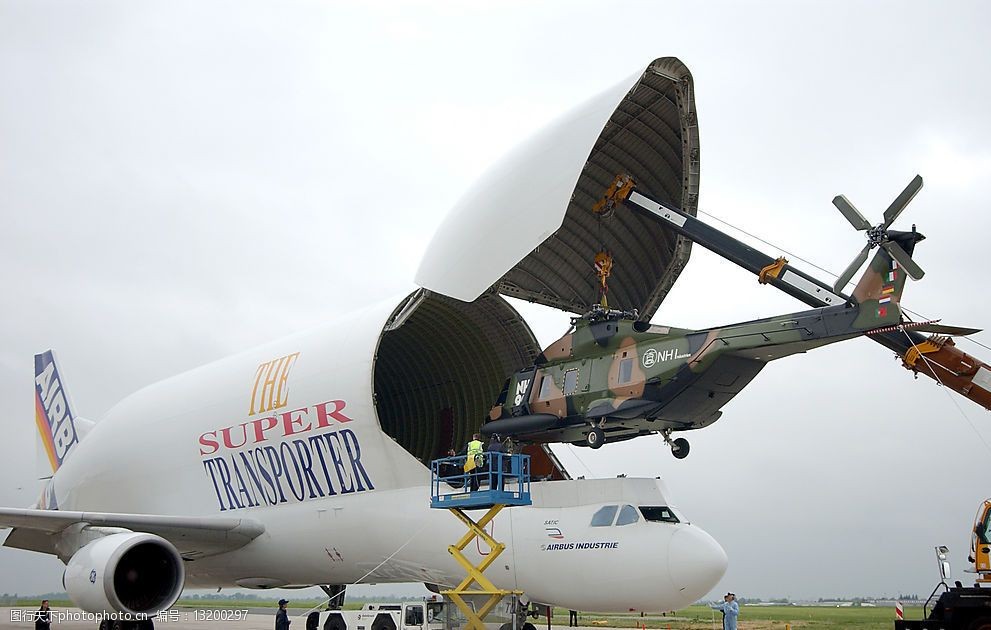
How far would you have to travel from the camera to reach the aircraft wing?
20.2 meters

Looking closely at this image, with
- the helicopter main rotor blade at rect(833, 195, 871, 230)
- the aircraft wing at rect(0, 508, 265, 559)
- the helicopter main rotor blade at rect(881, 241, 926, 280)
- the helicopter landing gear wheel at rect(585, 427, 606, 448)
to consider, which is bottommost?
the aircraft wing at rect(0, 508, 265, 559)

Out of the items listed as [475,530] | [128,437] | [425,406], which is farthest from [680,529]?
[128,437]

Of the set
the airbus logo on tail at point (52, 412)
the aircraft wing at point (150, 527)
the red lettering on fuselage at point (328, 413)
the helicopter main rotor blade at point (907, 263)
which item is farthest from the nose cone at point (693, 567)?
the airbus logo on tail at point (52, 412)

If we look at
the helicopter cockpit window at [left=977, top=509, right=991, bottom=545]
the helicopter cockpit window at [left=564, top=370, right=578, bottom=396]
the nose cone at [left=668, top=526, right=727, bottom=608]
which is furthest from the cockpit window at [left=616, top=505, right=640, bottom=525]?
the helicopter cockpit window at [left=977, top=509, right=991, bottom=545]

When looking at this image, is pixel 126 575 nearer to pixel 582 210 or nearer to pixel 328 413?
pixel 328 413

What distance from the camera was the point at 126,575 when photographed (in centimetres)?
1973

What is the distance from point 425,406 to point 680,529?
10.7m

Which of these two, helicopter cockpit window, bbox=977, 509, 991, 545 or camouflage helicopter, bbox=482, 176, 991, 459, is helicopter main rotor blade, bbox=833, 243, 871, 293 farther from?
helicopter cockpit window, bbox=977, 509, 991, 545

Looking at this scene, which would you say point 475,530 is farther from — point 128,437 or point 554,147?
point 128,437

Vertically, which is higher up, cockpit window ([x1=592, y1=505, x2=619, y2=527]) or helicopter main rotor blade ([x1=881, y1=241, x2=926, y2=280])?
helicopter main rotor blade ([x1=881, y1=241, x2=926, y2=280])

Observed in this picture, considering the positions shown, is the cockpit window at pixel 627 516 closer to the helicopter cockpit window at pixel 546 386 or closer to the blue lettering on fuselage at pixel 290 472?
the helicopter cockpit window at pixel 546 386

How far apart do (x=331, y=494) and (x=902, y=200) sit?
44.5 ft

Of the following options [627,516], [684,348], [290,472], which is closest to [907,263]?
[684,348]

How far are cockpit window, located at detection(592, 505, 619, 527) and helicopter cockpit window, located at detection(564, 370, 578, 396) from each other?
2.59 metres
